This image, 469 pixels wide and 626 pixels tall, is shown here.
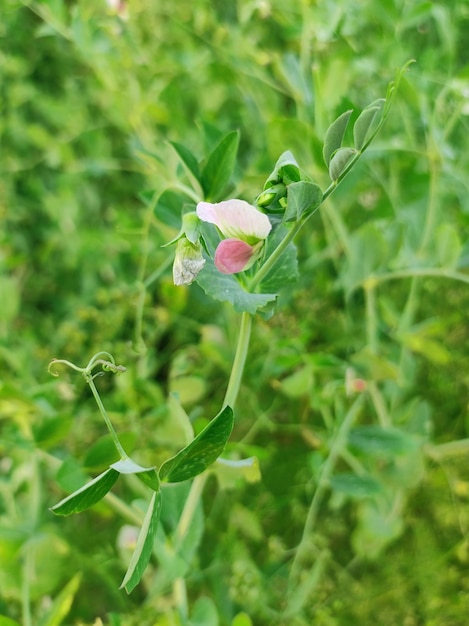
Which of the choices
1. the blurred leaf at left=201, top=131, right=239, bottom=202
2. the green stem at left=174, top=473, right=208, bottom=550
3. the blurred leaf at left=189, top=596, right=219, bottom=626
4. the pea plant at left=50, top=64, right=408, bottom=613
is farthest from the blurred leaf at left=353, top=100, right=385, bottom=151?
the blurred leaf at left=189, top=596, right=219, bottom=626

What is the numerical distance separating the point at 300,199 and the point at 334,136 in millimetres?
46

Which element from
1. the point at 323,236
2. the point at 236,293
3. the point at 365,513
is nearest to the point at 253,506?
the point at 365,513

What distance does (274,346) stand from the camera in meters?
0.54

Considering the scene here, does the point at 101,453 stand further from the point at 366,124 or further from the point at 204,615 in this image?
the point at 366,124

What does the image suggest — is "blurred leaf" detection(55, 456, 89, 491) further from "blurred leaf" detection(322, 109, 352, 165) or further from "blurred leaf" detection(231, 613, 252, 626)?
"blurred leaf" detection(322, 109, 352, 165)

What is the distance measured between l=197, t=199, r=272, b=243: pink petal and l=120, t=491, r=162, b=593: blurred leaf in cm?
12

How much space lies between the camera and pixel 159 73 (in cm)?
67

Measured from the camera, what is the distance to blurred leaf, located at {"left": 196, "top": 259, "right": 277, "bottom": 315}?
11.6 inches

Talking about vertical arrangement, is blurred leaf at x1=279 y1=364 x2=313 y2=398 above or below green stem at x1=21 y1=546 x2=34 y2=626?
above

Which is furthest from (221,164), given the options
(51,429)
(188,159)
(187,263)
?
(51,429)

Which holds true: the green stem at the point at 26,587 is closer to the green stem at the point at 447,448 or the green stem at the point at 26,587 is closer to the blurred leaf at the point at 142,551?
the blurred leaf at the point at 142,551

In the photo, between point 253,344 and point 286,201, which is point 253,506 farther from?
point 286,201

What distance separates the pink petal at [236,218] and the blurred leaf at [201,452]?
73 millimetres

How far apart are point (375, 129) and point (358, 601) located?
46 cm
